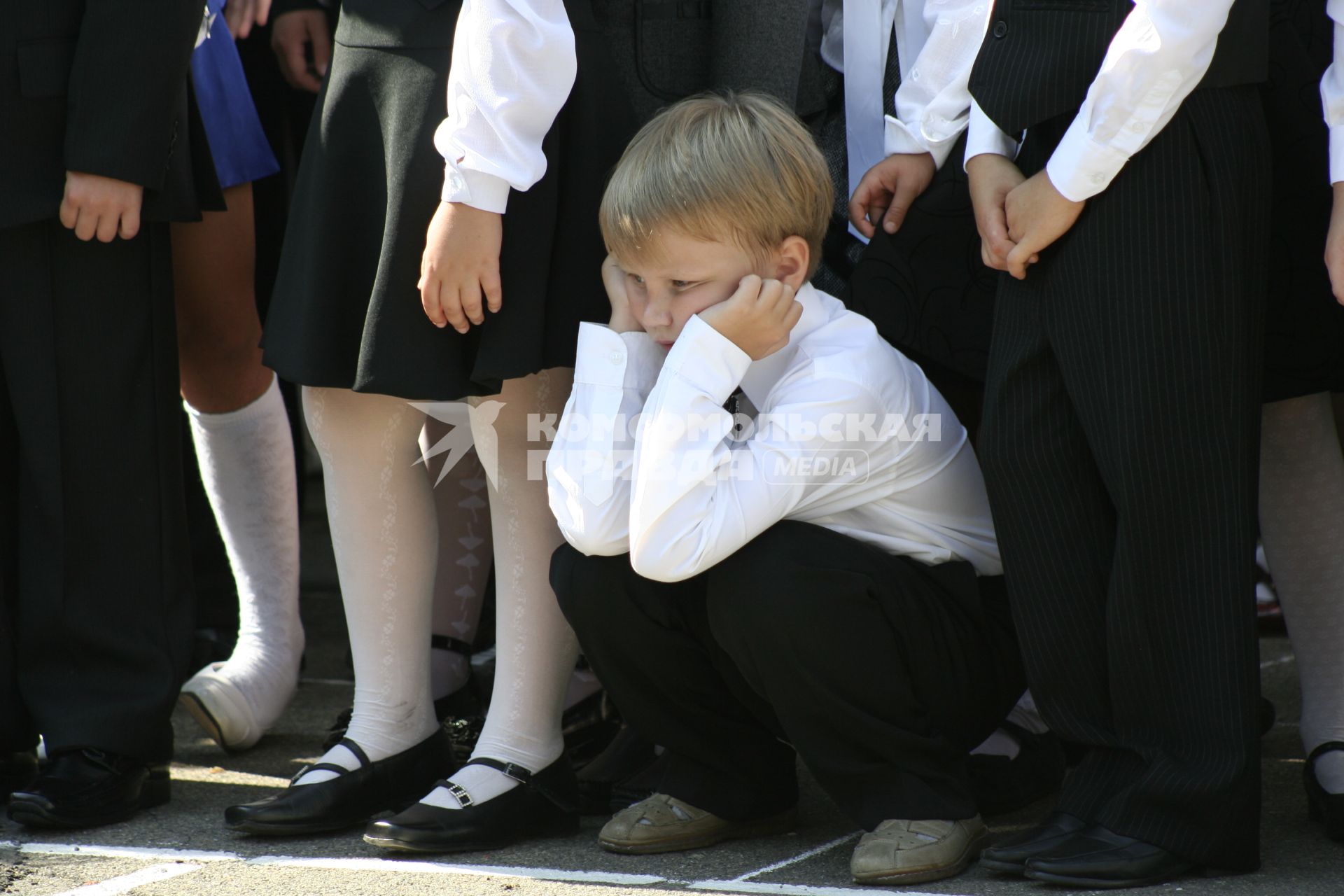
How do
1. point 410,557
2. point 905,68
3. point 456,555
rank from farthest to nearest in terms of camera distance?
point 456,555
point 905,68
point 410,557

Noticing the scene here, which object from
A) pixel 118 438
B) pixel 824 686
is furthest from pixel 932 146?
pixel 118 438

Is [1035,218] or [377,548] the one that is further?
[377,548]

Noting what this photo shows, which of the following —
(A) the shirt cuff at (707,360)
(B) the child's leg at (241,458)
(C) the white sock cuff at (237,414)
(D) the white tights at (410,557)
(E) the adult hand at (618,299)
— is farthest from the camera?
(C) the white sock cuff at (237,414)

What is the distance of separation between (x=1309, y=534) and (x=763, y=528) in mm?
747

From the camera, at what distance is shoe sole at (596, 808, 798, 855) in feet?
5.77

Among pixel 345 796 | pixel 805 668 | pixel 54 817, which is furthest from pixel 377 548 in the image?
pixel 805 668

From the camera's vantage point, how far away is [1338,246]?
1.54m

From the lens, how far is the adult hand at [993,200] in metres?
1.70

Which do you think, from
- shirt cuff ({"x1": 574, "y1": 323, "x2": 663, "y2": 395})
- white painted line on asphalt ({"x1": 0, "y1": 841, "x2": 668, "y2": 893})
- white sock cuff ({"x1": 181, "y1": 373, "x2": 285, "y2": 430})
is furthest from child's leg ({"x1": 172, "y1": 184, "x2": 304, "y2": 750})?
shirt cuff ({"x1": 574, "y1": 323, "x2": 663, "y2": 395})

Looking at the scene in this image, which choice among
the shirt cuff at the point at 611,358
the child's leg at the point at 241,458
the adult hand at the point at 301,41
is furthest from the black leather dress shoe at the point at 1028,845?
the adult hand at the point at 301,41

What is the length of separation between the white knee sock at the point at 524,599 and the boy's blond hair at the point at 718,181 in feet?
0.85

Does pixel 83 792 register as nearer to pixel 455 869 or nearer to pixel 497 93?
pixel 455 869

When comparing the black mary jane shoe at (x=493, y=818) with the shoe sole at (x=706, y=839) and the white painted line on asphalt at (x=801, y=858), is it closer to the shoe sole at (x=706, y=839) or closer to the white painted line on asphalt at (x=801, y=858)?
the shoe sole at (x=706, y=839)

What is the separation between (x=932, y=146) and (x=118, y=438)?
119cm
